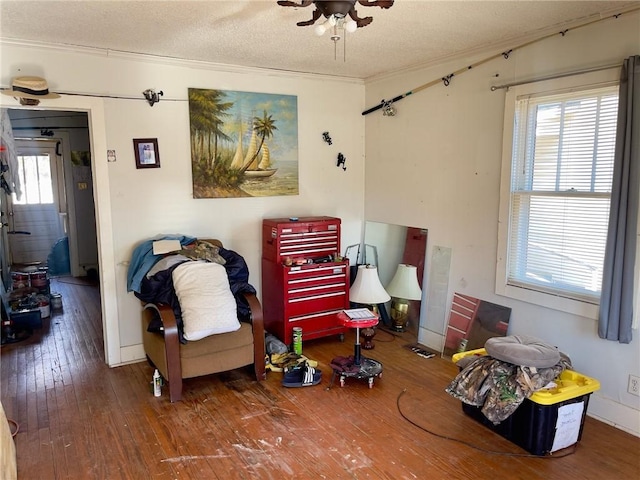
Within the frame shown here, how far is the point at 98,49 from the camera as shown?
3.34 m

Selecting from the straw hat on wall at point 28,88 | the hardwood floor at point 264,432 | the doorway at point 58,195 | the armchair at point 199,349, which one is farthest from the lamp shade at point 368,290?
the doorway at point 58,195

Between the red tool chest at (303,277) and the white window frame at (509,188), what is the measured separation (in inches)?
52.3

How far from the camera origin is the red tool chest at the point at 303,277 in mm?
3898

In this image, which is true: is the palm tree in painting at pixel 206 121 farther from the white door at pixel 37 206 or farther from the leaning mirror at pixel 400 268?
the white door at pixel 37 206

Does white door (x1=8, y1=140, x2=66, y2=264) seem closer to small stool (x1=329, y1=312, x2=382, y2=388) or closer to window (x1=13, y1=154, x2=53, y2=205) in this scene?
window (x1=13, y1=154, x2=53, y2=205)

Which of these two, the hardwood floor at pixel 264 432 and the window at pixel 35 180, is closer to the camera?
the hardwood floor at pixel 264 432

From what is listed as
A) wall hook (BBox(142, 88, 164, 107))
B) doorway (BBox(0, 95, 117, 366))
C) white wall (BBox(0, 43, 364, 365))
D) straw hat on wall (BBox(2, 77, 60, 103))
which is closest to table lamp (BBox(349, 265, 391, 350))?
white wall (BBox(0, 43, 364, 365))

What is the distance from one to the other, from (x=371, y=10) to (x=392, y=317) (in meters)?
2.64

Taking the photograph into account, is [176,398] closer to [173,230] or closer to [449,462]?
[173,230]

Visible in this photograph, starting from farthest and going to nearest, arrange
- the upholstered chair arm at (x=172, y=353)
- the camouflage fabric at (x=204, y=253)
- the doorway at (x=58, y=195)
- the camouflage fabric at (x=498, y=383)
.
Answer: the doorway at (x=58, y=195), the camouflage fabric at (x=204, y=253), the upholstered chair arm at (x=172, y=353), the camouflage fabric at (x=498, y=383)

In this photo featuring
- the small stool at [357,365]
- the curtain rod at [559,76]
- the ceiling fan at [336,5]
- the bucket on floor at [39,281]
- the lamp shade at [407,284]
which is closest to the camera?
the ceiling fan at [336,5]

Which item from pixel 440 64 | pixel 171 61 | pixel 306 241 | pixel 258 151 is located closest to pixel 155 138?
pixel 171 61

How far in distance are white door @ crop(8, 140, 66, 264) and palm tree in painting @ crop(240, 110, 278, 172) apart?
155 inches

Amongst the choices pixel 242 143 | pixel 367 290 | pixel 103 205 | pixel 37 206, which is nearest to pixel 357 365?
pixel 367 290
